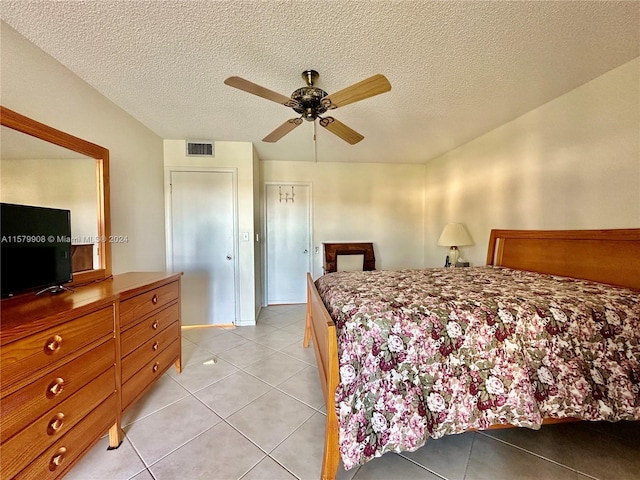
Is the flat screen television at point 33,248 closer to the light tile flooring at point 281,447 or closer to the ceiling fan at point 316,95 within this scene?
the light tile flooring at point 281,447

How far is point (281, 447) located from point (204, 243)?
2.49 meters

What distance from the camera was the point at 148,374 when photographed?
5.68 ft

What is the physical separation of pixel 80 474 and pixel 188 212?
2.51m

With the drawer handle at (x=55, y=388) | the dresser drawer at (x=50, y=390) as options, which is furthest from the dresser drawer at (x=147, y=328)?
the drawer handle at (x=55, y=388)

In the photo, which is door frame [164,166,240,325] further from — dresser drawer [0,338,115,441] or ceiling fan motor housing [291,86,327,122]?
dresser drawer [0,338,115,441]

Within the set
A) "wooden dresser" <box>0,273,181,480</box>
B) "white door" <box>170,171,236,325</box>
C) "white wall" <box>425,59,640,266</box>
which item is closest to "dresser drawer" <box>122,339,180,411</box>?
"wooden dresser" <box>0,273,181,480</box>

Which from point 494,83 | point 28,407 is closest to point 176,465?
point 28,407

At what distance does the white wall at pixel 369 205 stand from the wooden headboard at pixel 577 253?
1.76 meters

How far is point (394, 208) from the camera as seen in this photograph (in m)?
4.44

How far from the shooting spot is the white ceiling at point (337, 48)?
1.30 metres

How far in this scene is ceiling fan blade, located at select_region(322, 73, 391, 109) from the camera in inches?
55.4

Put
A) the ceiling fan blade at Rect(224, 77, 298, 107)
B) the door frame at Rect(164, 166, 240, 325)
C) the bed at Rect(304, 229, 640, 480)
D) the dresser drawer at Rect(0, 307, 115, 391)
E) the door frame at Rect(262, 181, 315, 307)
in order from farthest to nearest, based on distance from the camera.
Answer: the door frame at Rect(262, 181, 315, 307), the door frame at Rect(164, 166, 240, 325), the ceiling fan blade at Rect(224, 77, 298, 107), the bed at Rect(304, 229, 640, 480), the dresser drawer at Rect(0, 307, 115, 391)

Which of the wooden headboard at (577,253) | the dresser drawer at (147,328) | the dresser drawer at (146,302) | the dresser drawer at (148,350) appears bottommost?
the dresser drawer at (148,350)

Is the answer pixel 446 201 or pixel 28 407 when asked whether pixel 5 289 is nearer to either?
pixel 28 407
